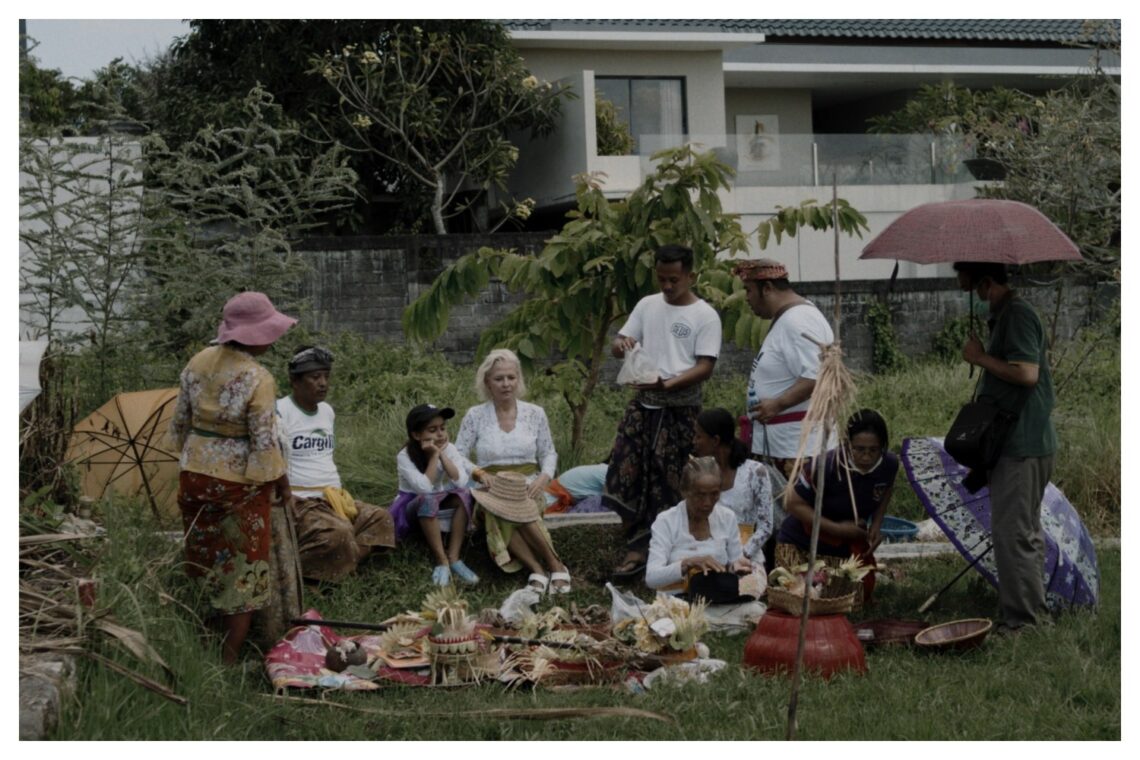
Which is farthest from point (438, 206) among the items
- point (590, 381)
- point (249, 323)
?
point (249, 323)

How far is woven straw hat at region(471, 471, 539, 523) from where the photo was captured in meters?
8.35

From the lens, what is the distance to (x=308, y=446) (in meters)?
8.25

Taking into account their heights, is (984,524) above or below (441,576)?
above

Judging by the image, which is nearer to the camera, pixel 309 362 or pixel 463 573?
pixel 309 362

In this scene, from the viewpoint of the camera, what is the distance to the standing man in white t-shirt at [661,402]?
27.3 feet

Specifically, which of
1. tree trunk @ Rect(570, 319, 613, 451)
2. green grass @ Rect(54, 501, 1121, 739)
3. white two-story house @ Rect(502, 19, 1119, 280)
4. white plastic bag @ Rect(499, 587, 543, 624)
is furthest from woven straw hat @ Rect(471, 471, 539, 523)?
white two-story house @ Rect(502, 19, 1119, 280)

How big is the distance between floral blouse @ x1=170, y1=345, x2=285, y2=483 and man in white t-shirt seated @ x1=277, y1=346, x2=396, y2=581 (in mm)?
1378

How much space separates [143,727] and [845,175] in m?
19.0

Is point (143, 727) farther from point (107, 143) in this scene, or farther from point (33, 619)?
point (107, 143)

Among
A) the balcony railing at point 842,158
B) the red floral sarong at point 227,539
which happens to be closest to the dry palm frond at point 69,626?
the red floral sarong at point 227,539

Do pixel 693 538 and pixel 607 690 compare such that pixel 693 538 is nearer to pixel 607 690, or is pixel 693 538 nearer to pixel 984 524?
pixel 607 690

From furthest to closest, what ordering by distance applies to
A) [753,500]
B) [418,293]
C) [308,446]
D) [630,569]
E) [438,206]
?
[438,206], [418,293], [630,569], [308,446], [753,500]

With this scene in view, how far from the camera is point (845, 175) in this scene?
22.8 meters

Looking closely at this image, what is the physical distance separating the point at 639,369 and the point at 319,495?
2.04 m
